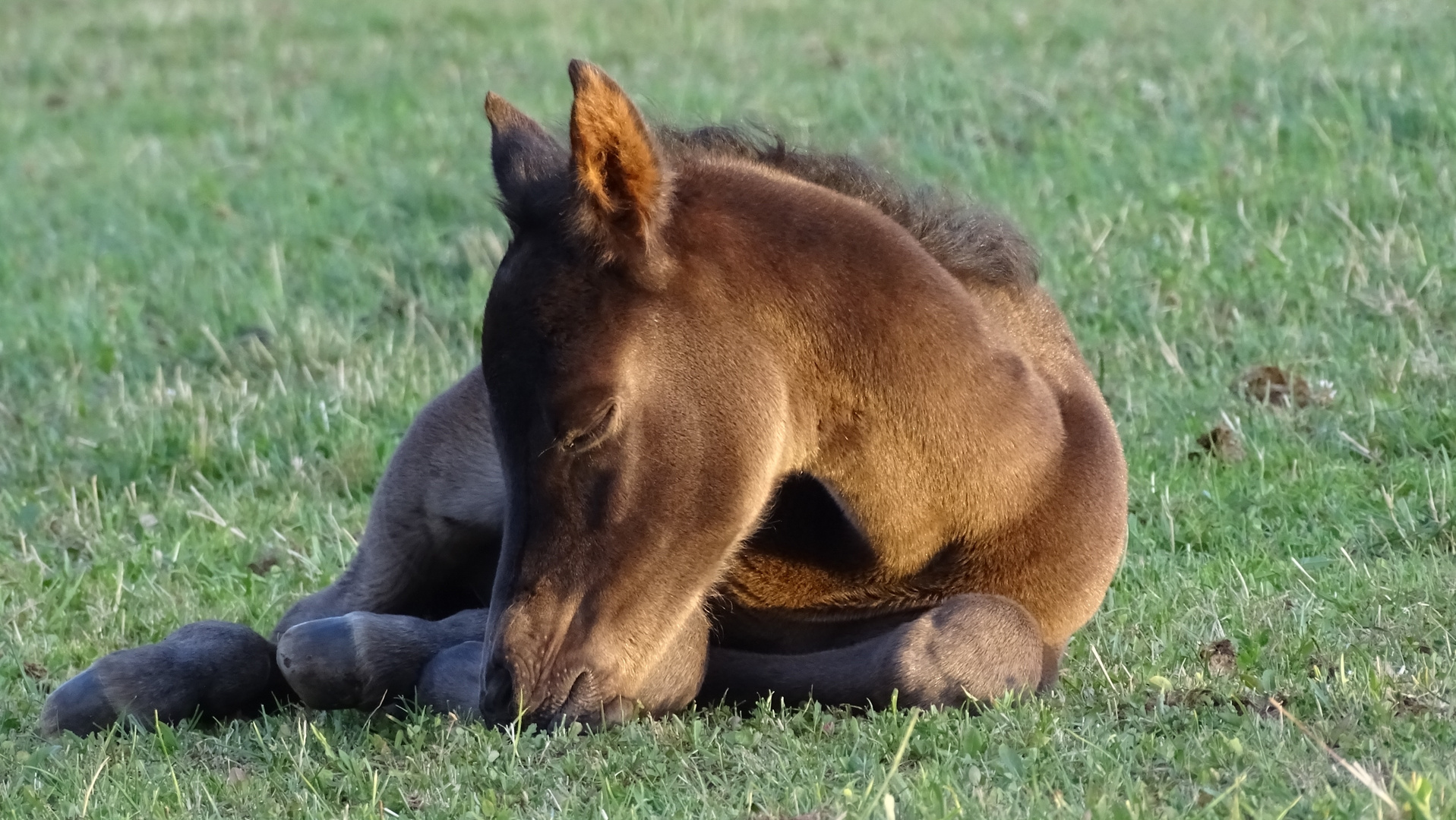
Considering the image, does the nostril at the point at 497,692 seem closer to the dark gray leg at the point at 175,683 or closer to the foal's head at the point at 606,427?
the foal's head at the point at 606,427

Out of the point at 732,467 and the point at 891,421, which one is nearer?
the point at 732,467

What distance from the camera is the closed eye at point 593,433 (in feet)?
13.0

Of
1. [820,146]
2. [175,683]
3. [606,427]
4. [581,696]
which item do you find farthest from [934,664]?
[175,683]

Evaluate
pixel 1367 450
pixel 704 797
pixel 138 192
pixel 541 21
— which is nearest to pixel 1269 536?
pixel 1367 450

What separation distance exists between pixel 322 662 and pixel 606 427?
102 centimetres

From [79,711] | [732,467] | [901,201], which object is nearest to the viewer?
[732,467]

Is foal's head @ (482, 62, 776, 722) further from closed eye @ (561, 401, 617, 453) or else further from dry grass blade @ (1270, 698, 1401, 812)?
dry grass blade @ (1270, 698, 1401, 812)

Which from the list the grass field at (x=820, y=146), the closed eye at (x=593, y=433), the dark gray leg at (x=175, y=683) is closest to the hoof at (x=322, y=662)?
the grass field at (x=820, y=146)

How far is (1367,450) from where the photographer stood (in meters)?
6.63

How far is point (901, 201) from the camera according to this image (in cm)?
478

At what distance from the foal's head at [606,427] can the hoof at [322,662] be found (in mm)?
547

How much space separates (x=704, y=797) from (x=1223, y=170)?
7189mm

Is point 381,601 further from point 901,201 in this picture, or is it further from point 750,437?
point 901,201

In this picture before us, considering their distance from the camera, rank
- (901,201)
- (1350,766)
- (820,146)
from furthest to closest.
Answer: (820,146), (901,201), (1350,766)
